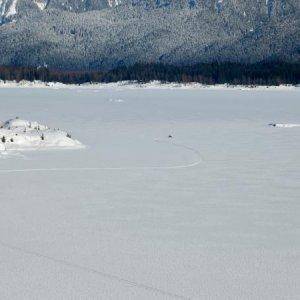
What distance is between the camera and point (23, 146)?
21.5 meters

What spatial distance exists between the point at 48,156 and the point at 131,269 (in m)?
11.5

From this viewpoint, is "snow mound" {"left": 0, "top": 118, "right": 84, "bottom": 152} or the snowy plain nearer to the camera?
the snowy plain

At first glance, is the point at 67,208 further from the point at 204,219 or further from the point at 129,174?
the point at 129,174

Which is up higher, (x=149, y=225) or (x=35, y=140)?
(x=35, y=140)

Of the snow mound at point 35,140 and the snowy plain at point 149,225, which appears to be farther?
the snow mound at point 35,140

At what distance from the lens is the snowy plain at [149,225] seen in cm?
739

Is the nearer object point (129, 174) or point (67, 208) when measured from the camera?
point (67, 208)

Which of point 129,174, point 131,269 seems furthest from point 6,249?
point 129,174

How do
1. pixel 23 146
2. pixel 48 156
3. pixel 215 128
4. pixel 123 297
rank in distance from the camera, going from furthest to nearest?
pixel 215 128
pixel 23 146
pixel 48 156
pixel 123 297

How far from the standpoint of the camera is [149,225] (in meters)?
10.3

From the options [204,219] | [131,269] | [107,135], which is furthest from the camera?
[107,135]

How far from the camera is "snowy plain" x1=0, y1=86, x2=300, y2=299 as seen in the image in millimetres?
7391

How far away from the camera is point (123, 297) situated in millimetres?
6977

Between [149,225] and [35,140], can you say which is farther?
[35,140]
